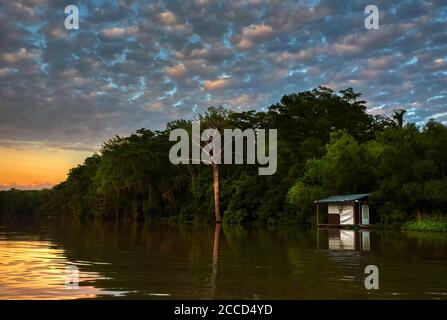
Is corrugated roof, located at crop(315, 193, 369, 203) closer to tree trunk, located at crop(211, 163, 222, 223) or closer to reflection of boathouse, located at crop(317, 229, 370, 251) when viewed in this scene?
reflection of boathouse, located at crop(317, 229, 370, 251)

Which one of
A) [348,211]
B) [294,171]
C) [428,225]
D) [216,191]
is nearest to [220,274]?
[428,225]

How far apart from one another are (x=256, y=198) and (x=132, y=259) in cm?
3751

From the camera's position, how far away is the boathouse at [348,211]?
128 ft

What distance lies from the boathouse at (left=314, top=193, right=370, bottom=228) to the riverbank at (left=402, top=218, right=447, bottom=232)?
132 inches

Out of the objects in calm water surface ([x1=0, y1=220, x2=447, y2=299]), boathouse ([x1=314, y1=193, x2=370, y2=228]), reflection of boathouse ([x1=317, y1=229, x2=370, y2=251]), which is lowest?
calm water surface ([x1=0, y1=220, x2=447, y2=299])

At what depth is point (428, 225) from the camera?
3525 cm

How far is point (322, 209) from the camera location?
44.8 m

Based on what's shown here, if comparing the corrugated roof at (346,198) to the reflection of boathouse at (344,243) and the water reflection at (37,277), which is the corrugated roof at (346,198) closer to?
the reflection of boathouse at (344,243)

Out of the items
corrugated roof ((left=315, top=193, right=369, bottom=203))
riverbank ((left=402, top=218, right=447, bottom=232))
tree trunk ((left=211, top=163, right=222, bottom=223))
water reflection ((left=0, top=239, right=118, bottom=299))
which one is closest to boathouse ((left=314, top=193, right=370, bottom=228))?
corrugated roof ((left=315, top=193, right=369, bottom=203))

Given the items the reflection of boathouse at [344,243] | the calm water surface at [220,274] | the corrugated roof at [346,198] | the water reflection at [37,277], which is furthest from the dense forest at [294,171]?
the water reflection at [37,277]

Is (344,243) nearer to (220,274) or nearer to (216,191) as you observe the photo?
(220,274)

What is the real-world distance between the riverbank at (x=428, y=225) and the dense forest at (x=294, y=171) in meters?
1.58

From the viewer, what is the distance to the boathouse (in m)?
39.0
